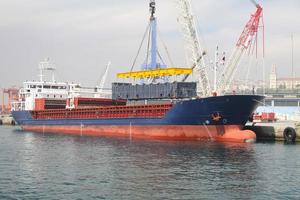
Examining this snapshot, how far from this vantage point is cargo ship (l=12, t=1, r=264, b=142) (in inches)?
2122

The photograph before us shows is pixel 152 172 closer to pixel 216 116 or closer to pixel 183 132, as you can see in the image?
pixel 216 116

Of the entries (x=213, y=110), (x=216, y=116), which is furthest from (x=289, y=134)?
(x=213, y=110)

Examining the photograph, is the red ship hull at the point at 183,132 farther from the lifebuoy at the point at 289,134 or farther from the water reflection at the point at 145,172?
the water reflection at the point at 145,172

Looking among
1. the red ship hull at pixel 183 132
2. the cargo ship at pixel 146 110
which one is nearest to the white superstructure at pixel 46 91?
the cargo ship at pixel 146 110

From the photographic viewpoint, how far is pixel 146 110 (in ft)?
204

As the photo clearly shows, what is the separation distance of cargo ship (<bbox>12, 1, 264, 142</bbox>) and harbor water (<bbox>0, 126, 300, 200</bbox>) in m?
7.01

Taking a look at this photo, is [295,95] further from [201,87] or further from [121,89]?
[121,89]

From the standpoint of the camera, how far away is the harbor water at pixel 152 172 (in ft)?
83.3

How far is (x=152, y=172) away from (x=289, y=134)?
28512 mm

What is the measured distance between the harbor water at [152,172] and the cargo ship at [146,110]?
23.0 ft

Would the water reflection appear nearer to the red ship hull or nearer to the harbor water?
the harbor water

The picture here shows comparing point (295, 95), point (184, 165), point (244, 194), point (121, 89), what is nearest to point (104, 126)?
point (121, 89)

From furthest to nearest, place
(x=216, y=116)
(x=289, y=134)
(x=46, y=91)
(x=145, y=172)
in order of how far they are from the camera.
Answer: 1. (x=46, y=91)
2. (x=289, y=134)
3. (x=216, y=116)
4. (x=145, y=172)

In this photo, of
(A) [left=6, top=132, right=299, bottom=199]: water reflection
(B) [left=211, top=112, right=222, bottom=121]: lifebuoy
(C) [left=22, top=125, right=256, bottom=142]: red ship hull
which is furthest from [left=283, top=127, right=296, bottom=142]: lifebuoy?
(B) [left=211, top=112, right=222, bottom=121]: lifebuoy
